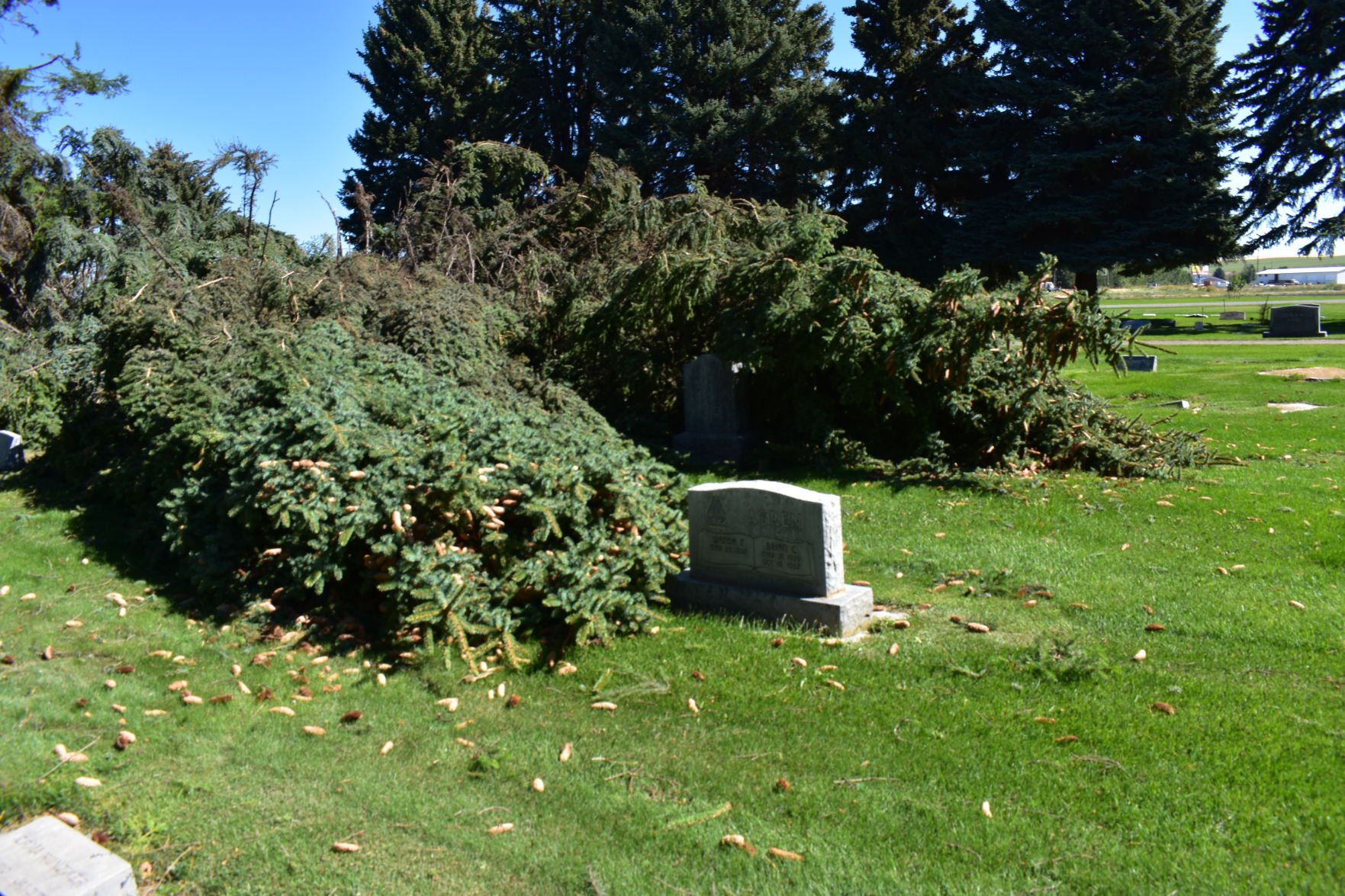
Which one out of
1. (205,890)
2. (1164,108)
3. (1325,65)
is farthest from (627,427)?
(1325,65)

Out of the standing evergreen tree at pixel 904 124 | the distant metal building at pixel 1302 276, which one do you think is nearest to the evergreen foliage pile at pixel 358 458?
the standing evergreen tree at pixel 904 124

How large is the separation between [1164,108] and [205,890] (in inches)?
1227

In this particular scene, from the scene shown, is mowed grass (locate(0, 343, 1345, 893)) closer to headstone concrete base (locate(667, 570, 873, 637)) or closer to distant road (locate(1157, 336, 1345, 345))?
headstone concrete base (locate(667, 570, 873, 637))

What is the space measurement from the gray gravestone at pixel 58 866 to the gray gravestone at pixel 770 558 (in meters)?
3.50

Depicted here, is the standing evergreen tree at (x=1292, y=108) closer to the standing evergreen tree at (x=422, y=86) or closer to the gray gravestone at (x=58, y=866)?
the standing evergreen tree at (x=422, y=86)

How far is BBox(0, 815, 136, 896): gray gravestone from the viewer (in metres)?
3.15

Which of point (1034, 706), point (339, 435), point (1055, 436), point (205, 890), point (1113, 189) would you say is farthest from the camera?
point (1113, 189)

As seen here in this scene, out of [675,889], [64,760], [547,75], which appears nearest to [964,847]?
[675,889]

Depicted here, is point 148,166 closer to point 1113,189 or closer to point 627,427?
point 627,427

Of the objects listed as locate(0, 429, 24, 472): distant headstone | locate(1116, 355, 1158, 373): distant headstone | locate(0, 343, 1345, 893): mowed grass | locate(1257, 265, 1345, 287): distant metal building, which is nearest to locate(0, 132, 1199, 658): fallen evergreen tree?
locate(0, 429, 24, 472): distant headstone

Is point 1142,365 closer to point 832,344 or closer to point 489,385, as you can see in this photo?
point 832,344

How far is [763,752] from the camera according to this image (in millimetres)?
4254

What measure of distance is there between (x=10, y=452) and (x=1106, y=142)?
28.0 meters

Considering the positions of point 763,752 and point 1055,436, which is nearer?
point 763,752
